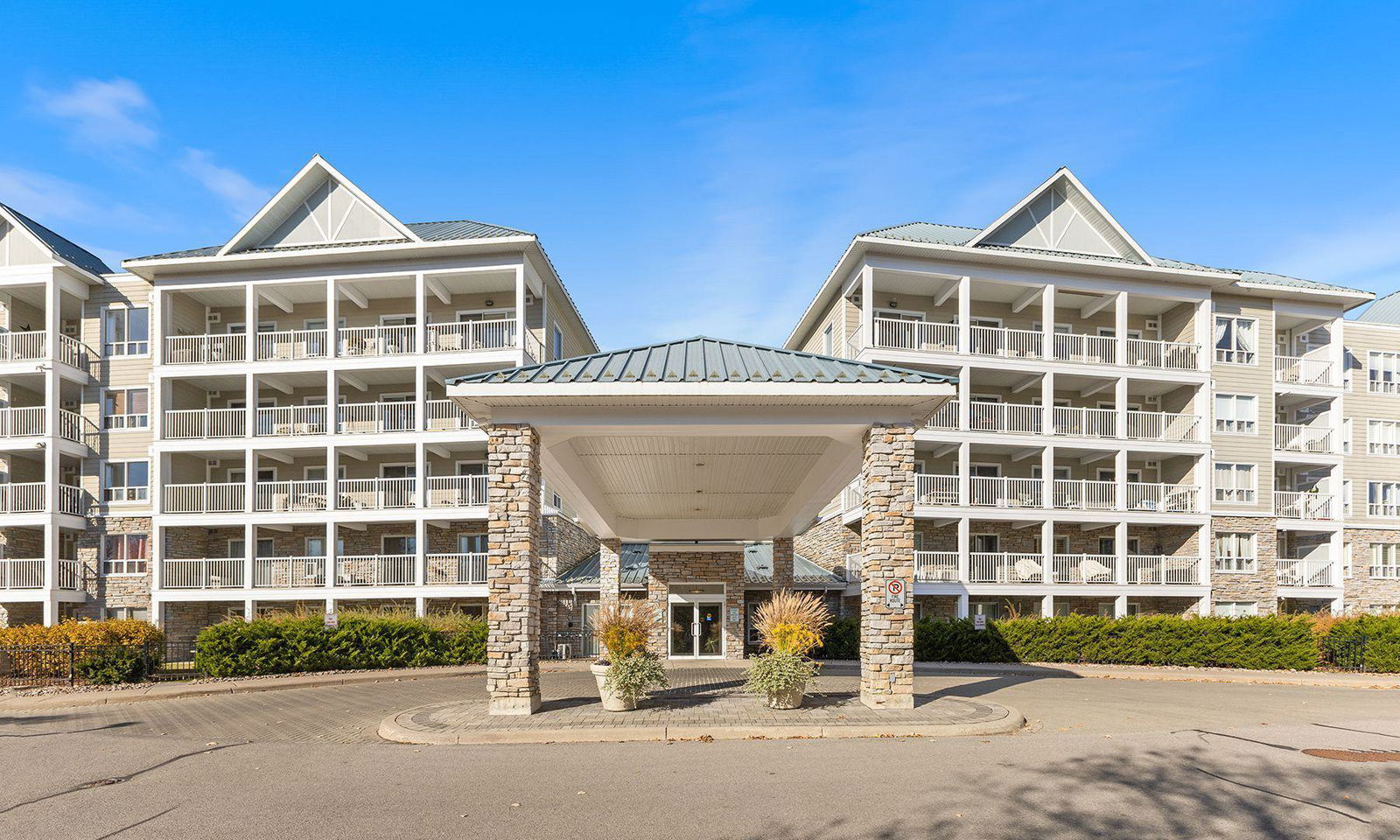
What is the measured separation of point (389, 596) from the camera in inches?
1191

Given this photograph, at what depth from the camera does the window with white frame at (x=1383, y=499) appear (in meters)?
37.6

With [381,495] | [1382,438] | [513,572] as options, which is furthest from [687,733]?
[1382,438]

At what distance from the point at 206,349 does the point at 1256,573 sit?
1516 inches

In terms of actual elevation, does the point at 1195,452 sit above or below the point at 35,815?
above

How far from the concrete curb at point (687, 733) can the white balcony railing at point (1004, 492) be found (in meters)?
19.9

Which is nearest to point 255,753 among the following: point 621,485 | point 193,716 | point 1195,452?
point 193,716

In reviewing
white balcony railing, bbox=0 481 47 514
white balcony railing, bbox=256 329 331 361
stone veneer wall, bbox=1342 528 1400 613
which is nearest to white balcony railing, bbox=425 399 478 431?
white balcony railing, bbox=256 329 331 361

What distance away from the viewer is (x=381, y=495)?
30.9 m

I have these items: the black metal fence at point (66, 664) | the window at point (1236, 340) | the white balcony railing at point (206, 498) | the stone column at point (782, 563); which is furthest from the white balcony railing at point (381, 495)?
the window at point (1236, 340)

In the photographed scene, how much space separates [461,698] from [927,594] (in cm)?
1820

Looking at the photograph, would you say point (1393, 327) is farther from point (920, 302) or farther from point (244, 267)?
point (244, 267)

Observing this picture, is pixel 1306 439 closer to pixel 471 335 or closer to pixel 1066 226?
pixel 1066 226

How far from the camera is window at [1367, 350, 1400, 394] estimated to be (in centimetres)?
3850

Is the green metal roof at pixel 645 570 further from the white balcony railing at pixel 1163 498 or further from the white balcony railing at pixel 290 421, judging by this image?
the white balcony railing at pixel 1163 498
